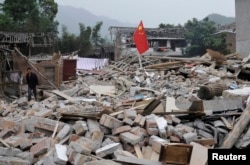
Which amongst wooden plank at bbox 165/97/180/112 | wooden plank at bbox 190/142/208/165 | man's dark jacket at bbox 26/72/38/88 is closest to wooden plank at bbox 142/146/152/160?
wooden plank at bbox 190/142/208/165

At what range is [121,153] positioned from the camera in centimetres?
597

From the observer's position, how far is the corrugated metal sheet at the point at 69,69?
56.4ft

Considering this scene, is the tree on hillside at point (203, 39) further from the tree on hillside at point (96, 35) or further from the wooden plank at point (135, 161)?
the wooden plank at point (135, 161)

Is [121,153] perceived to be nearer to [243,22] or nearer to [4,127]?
[4,127]

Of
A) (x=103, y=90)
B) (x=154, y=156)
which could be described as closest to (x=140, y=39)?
(x=103, y=90)

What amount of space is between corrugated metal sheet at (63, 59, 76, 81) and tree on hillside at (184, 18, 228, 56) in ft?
45.9

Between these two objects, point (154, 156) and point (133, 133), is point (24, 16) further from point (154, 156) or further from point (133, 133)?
point (154, 156)

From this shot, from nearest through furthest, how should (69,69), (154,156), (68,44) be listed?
(154,156) < (69,69) < (68,44)

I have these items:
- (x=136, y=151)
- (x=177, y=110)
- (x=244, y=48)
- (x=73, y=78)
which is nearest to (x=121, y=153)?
(x=136, y=151)

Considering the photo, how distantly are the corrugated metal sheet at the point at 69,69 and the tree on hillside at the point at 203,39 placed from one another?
14.0 meters

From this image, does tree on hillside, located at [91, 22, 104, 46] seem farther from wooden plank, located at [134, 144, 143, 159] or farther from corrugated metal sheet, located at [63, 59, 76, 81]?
wooden plank, located at [134, 144, 143, 159]

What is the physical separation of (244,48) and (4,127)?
14.0 metres

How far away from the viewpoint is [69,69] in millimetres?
17391

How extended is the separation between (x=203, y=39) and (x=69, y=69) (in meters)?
15.6
